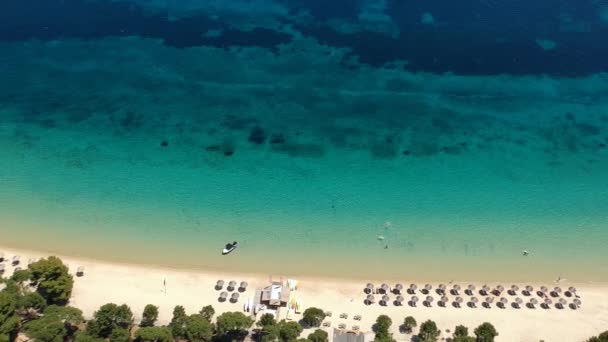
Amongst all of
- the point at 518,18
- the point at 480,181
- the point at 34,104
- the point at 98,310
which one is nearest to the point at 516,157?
the point at 480,181

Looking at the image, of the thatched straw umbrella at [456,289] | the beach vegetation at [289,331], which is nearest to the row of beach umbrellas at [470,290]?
the thatched straw umbrella at [456,289]

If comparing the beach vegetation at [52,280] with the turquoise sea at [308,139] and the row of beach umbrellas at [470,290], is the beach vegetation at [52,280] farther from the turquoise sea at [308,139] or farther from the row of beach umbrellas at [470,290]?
the row of beach umbrellas at [470,290]

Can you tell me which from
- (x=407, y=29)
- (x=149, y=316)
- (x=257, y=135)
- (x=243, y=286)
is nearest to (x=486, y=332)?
(x=243, y=286)

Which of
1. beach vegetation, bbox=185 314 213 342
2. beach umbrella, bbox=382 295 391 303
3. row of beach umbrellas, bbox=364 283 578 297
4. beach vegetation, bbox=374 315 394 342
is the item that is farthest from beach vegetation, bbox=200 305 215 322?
beach umbrella, bbox=382 295 391 303

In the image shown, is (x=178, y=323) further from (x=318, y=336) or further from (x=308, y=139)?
(x=308, y=139)

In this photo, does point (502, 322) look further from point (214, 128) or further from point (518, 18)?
point (518, 18)

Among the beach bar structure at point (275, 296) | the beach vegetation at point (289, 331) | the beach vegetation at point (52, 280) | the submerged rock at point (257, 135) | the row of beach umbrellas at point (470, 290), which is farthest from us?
the submerged rock at point (257, 135)
